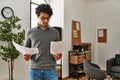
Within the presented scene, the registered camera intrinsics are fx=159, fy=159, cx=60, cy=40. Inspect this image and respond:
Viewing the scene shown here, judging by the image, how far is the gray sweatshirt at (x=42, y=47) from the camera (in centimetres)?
155

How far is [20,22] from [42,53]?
222 centimetres

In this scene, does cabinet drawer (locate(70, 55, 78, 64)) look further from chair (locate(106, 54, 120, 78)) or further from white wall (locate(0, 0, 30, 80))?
white wall (locate(0, 0, 30, 80))

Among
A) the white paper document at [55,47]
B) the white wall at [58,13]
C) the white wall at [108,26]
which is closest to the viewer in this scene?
the white paper document at [55,47]

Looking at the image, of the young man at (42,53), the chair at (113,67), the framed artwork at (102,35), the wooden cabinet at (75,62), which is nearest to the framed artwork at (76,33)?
the wooden cabinet at (75,62)

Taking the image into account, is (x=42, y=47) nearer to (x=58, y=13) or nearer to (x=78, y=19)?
(x=58, y=13)

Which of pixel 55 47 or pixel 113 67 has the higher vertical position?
pixel 55 47

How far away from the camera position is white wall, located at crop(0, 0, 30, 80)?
10.6 ft

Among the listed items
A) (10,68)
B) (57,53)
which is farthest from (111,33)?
(57,53)

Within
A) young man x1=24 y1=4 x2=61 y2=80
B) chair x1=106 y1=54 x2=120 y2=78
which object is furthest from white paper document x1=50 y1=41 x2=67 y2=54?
chair x1=106 y1=54 x2=120 y2=78

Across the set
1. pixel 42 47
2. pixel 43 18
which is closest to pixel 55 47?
pixel 42 47

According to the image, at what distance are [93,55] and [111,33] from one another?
1.09 m

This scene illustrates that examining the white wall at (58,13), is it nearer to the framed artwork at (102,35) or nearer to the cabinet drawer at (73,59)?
the cabinet drawer at (73,59)

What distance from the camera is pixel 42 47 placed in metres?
1.55

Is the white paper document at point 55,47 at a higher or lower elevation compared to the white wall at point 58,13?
lower
